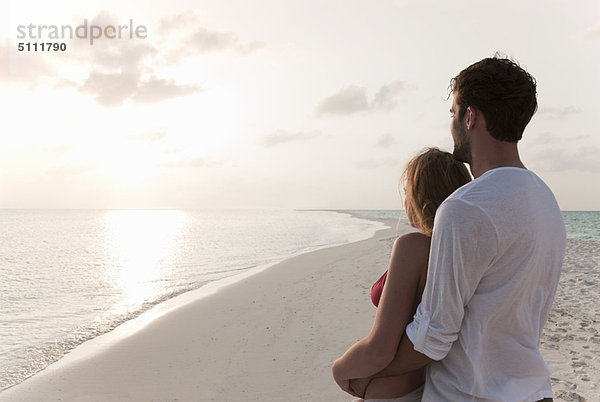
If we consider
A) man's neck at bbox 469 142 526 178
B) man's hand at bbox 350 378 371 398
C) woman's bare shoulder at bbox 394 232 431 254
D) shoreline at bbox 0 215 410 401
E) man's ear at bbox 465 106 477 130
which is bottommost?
shoreline at bbox 0 215 410 401

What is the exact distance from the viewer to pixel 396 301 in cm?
173

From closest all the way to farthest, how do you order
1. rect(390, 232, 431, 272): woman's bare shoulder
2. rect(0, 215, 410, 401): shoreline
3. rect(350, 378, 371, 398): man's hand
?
rect(390, 232, 431, 272): woman's bare shoulder
rect(350, 378, 371, 398): man's hand
rect(0, 215, 410, 401): shoreline

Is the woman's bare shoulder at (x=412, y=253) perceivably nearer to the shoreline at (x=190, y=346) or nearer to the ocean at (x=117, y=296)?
the ocean at (x=117, y=296)

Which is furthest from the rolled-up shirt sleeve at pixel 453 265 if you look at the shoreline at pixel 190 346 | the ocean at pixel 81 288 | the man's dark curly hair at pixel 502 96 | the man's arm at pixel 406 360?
the ocean at pixel 81 288

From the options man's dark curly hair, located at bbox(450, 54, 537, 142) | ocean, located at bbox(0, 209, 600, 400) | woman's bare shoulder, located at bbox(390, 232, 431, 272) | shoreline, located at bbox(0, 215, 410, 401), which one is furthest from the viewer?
ocean, located at bbox(0, 209, 600, 400)

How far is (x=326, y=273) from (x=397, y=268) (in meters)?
12.2

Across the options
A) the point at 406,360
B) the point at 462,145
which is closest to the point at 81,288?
the point at 406,360

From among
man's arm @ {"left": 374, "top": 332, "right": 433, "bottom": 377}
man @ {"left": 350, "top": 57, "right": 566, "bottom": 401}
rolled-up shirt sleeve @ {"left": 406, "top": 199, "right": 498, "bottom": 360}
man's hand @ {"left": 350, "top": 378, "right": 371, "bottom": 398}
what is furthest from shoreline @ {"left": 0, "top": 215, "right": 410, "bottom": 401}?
rolled-up shirt sleeve @ {"left": 406, "top": 199, "right": 498, "bottom": 360}

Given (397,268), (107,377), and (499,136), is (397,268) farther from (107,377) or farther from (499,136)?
(107,377)

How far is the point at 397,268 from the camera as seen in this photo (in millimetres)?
1764

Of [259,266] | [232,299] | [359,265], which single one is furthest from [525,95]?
→ [259,266]

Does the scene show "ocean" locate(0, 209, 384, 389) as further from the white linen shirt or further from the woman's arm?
the white linen shirt

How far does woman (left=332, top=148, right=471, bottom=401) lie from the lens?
174cm

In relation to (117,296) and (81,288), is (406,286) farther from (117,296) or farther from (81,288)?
(81,288)
